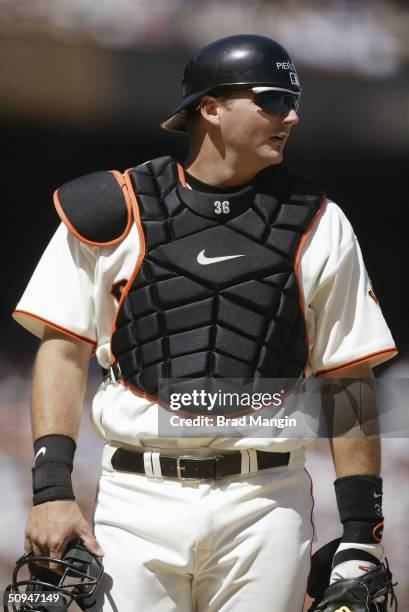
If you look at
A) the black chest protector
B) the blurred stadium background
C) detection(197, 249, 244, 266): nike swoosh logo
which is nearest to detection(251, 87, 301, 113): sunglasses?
the black chest protector

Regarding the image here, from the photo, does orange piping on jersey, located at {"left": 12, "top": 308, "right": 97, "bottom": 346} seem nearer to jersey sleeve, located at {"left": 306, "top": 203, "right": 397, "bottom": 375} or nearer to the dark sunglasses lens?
jersey sleeve, located at {"left": 306, "top": 203, "right": 397, "bottom": 375}

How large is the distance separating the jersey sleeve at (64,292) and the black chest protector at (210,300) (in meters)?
0.08

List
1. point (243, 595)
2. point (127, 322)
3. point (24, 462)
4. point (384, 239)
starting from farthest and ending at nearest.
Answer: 1. point (384, 239)
2. point (24, 462)
3. point (127, 322)
4. point (243, 595)

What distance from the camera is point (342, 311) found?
2.59 meters

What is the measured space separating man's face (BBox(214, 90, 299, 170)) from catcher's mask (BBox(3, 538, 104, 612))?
3.10ft

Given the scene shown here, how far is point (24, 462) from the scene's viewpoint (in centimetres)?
482

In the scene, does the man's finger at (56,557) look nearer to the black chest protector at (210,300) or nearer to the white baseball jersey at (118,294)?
the white baseball jersey at (118,294)

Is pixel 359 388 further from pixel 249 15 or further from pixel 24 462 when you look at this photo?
pixel 249 15

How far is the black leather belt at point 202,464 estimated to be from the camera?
2.43 meters

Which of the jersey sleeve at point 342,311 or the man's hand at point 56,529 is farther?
the jersey sleeve at point 342,311

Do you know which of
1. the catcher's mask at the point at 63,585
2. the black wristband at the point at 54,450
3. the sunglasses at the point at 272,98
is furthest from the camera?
the sunglasses at the point at 272,98

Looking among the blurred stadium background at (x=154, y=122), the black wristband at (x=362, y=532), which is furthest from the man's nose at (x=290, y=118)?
the blurred stadium background at (x=154, y=122)

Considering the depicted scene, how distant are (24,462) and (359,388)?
2.53 meters

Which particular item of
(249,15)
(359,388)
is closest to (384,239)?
(249,15)
